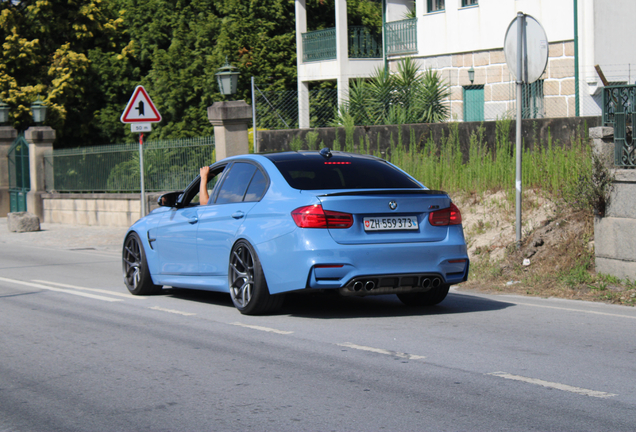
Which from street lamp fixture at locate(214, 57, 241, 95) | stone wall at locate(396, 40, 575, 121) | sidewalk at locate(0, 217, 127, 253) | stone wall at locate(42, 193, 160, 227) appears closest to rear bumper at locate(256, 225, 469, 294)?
sidewalk at locate(0, 217, 127, 253)

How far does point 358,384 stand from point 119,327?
10.4 feet

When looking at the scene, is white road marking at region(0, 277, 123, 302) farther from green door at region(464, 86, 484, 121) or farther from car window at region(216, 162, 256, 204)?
green door at region(464, 86, 484, 121)

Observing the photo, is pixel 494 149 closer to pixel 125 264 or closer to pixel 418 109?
pixel 418 109

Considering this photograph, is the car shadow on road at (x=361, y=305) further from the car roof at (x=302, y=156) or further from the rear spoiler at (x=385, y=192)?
the car roof at (x=302, y=156)

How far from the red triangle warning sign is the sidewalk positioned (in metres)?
3.09

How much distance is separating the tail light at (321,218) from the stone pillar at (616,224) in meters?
3.76

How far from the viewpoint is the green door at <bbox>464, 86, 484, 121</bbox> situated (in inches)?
966

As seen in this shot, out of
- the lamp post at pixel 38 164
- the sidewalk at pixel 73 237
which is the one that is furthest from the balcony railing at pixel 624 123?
the lamp post at pixel 38 164

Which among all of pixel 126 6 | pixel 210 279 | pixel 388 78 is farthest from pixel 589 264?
pixel 126 6

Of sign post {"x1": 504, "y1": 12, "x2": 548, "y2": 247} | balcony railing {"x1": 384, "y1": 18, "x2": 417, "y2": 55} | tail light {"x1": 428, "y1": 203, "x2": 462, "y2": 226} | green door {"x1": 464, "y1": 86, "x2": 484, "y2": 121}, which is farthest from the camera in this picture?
balcony railing {"x1": 384, "y1": 18, "x2": 417, "y2": 55}

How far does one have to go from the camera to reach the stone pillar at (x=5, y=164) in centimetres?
3141

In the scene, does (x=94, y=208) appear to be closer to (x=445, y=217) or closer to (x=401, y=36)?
(x=401, y=36)

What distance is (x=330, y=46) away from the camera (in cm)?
3061

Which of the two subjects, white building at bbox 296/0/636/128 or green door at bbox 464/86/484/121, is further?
green door at bbox 464/86/484/121
